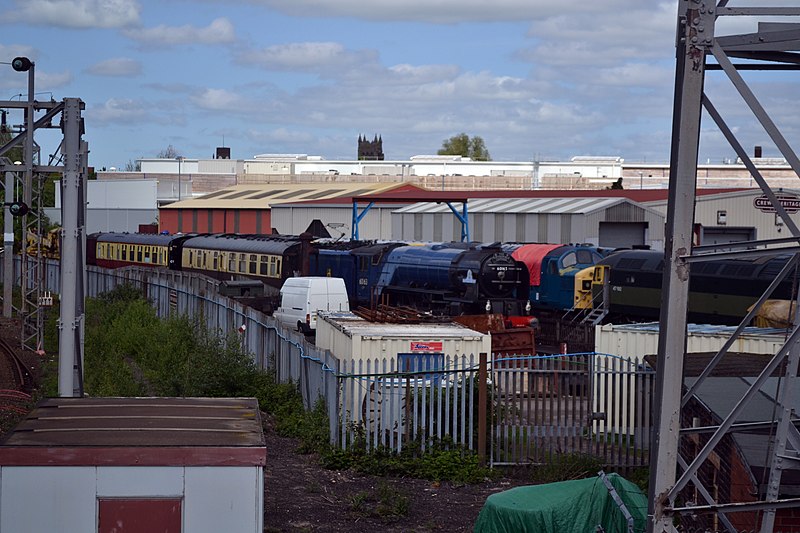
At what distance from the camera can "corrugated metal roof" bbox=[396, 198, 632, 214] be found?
52500 millimetres

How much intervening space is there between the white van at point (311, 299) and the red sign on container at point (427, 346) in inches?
503

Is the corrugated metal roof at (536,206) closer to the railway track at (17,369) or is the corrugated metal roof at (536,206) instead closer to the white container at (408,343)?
the railway track at (17,369)

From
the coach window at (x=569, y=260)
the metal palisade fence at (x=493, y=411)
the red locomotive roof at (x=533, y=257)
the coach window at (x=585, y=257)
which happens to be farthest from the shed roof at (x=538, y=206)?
the metal palisade fence at (x=493, y=411)

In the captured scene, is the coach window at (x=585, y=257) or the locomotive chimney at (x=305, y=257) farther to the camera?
the locomotive chimney at (x=305, y=257)

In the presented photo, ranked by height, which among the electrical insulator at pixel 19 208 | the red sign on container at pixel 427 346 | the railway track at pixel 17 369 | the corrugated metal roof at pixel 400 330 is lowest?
the railway track at pixel 17 369

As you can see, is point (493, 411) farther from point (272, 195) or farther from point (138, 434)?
point (272, 195)

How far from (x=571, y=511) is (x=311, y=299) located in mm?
21676

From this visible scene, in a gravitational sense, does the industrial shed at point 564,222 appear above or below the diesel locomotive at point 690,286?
above

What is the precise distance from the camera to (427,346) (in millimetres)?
18688

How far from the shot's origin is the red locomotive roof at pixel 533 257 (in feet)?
118

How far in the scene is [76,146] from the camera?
16.9 m

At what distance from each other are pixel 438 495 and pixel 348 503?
1.48 m

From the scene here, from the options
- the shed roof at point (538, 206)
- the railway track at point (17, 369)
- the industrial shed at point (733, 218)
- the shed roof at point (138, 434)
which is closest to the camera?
the shed roof at point (138, 434)

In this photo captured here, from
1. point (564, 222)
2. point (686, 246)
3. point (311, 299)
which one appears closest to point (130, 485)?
point (686, 246)
